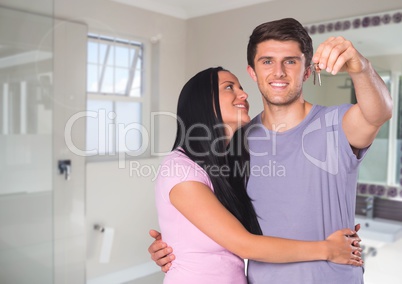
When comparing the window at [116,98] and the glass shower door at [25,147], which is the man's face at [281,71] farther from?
the window at [116,98]

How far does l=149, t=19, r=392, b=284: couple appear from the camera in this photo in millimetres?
864

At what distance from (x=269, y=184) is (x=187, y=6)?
6.80ft

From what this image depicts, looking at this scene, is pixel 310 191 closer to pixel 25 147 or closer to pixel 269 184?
pixel 269 184

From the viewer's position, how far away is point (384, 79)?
1.98 metres

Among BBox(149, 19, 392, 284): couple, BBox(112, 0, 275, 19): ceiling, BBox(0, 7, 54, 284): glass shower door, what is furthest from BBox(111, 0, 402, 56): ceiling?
BBox(149, 19, 392, 284): couple

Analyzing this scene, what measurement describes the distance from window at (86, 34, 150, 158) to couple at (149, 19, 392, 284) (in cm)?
161

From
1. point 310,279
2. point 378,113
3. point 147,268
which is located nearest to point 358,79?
point 378,113

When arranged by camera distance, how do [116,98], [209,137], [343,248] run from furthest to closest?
[116,98] < [209,137] < [343,248]

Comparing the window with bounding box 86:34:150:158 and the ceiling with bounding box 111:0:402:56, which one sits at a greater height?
the ceiling with bounding box 111:0:402:56

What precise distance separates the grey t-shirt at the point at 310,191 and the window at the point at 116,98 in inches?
67.8

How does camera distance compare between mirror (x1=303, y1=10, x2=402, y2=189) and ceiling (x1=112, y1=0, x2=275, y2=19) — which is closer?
mirror (x1=303, y1=10, x2=402, y2=189)

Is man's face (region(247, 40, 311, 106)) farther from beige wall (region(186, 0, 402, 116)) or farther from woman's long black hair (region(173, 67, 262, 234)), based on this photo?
beige wall (region(186, 0, 402, 116))

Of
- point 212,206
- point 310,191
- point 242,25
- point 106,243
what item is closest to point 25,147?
point 106,243

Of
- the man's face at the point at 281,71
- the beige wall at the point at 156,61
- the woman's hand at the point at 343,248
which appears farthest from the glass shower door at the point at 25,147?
the woman's hand at the point at 343,248
